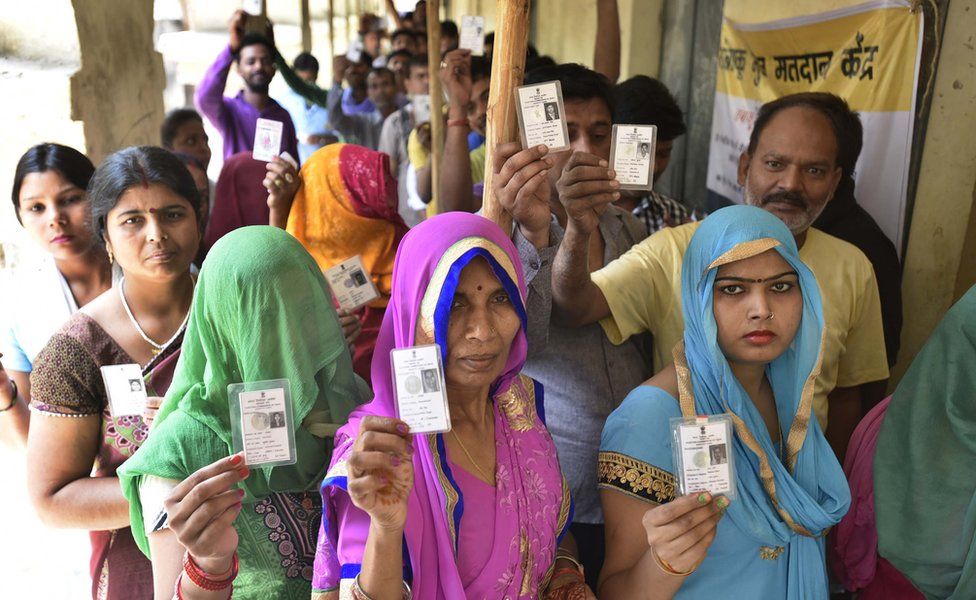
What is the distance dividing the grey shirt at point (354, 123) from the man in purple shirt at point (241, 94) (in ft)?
7.78

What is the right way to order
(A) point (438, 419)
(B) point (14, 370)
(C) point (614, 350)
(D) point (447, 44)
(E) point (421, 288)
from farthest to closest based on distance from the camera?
(D) point (447, 44) < (B) point (14, 370) < (C) point (614, 350) < (E) point (421, 288) < (A) point (438, 419)

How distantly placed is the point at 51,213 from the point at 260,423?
175cm

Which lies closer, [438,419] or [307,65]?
[438,419]

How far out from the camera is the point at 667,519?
1.69m

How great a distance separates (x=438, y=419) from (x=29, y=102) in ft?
10.5

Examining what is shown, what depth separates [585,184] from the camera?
2.18 meters

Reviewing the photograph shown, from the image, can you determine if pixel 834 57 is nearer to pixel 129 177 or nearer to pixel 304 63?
pixel 129 177

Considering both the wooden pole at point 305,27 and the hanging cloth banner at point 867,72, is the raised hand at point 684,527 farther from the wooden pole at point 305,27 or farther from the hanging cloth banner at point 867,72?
the wooden pole at point 305,27

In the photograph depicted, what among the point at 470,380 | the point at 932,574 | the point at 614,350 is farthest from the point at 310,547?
the point at 932,574

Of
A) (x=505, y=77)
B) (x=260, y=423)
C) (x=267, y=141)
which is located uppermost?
(x=505, y=77)

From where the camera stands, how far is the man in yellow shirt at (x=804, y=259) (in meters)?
2.34

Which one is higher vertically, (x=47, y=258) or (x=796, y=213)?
(x=796, y=213)

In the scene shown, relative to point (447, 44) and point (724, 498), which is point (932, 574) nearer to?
point (724, 498)

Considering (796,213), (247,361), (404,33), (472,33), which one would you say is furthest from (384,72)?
(247,361)
